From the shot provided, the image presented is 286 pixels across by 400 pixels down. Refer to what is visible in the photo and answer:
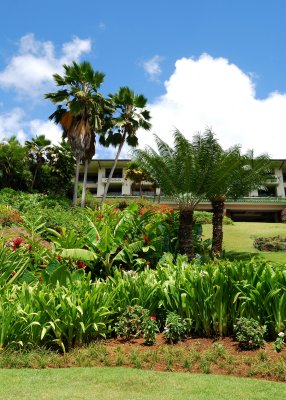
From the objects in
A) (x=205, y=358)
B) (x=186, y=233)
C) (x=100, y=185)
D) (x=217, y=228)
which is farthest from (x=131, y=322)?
(x=100, y=185)

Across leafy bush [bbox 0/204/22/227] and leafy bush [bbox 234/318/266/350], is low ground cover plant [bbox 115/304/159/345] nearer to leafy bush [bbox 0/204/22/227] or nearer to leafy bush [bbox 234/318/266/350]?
leafy bush [bbox 234/318/266/350]

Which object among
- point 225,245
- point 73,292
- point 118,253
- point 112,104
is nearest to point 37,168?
point 112,104

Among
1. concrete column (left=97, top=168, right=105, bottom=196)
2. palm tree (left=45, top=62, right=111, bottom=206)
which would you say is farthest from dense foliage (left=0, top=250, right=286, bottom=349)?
concrete column (left=97, top=168, right=105, bottom=196)

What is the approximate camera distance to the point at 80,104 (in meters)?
28.9

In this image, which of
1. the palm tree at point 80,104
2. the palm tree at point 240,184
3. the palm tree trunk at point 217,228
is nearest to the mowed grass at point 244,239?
the palm tree trunk at point 217,228

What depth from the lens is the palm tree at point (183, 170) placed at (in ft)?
48.0

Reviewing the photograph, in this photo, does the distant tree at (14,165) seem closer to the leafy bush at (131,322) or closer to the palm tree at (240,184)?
the palm tree at (240,184)

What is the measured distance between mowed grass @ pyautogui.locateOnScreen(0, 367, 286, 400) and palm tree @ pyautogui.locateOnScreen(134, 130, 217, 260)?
30.3 ft

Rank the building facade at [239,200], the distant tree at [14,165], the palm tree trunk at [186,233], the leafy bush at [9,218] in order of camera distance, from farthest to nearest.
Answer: the building facade at [239,200] → the distant tree at [14,165] → the leafy bush at [9,218] → the palm tree trunk at [186,233]

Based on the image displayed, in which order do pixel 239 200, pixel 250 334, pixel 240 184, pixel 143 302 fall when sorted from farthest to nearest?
1. pixel 239 200
2. pixel 240 184
3. pixel 143 302
4. pixel 250 334

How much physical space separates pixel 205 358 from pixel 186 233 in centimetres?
887

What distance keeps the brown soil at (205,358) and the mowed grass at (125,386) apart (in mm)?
272

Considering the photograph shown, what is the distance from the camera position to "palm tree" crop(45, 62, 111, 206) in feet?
95.6

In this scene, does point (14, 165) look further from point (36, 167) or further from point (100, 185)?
point (100, 185)
